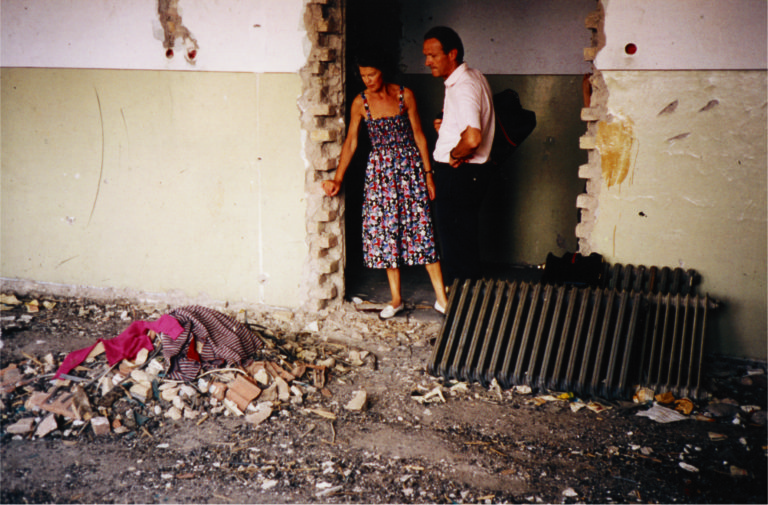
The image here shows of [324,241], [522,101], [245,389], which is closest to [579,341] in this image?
[324,241]

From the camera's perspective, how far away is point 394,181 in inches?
186

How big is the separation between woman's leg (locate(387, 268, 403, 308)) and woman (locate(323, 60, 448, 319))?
11 cm

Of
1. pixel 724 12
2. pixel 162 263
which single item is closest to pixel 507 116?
pixel 724 12

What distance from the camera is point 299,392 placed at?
3.87m

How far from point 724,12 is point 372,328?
3247 mm

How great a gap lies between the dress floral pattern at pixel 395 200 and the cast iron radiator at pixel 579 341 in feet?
2.43

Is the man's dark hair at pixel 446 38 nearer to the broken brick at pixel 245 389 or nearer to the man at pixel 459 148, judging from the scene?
the man at pixel 459 148

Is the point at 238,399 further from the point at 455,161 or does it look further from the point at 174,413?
the point at 455,161

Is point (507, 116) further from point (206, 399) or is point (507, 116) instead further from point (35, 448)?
point (35, 448)

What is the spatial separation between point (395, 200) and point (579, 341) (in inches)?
67.5

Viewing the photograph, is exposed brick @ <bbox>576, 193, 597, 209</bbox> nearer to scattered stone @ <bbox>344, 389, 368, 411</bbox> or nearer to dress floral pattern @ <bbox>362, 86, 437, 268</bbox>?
dress floral pattern @ <bbox>362, 86, 437, 268</bbox>

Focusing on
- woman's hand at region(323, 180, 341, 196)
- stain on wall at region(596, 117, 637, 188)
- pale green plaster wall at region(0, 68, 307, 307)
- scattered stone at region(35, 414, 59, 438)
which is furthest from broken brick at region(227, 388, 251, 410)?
stain on wall at region(596, 117, 637, 188)

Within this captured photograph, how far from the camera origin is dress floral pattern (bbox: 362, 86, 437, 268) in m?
4.67

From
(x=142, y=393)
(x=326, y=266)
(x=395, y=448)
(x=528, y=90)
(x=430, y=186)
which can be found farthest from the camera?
(x=528, y=90)
